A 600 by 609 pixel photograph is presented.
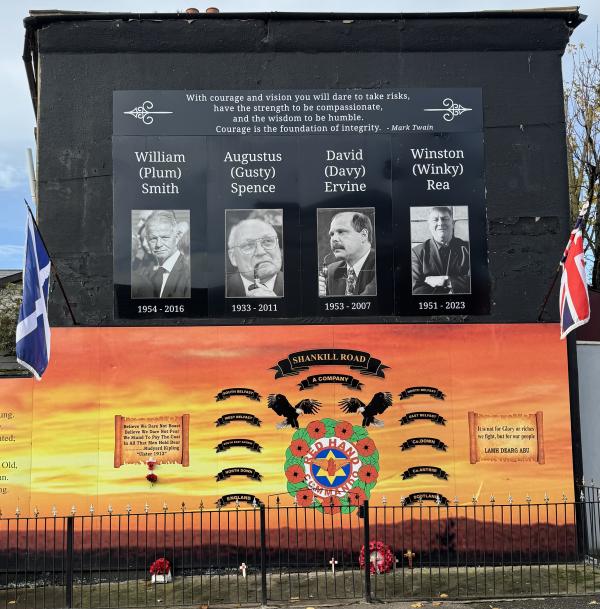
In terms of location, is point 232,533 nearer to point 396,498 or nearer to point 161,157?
point 396,498

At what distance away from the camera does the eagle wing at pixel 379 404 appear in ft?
40.5

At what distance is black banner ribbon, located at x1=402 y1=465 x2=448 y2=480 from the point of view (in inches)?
481

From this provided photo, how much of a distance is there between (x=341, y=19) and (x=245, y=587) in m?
10.7

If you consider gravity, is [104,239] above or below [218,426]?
above

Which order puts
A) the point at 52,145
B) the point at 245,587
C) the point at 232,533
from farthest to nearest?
the point at 52,145 < the point at 232,533 < the point at 245,587

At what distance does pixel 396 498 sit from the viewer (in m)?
12.1

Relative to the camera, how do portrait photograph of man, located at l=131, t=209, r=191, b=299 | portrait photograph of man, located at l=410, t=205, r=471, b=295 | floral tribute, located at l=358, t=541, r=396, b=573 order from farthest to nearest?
portrait photograph of man, located at l=410, t=205, r=471, b=295
portrait photograph of man, located at l=131, t=209, r=191, b=299
floral tribute, located at l=358, t=541, r=396, b=573

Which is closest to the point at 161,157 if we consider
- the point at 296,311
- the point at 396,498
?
the point at 296,311

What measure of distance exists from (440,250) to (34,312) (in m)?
7.37

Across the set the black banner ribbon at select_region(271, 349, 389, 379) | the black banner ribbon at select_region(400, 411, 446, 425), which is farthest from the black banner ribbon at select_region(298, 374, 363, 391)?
the black banner ribbon at select_region(400, 411, 446, 425)

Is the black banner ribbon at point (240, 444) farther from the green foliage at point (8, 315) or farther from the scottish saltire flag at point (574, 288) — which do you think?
the green foliage at point (8, 315)

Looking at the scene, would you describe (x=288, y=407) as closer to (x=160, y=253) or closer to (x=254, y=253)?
(x=254, y=253)

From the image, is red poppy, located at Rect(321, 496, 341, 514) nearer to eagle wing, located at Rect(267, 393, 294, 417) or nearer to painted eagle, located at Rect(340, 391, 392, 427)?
painted eagle, located at Rect(340, 391, 392, 427)

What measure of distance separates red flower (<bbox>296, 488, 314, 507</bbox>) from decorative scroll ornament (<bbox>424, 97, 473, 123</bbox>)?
7.64m
